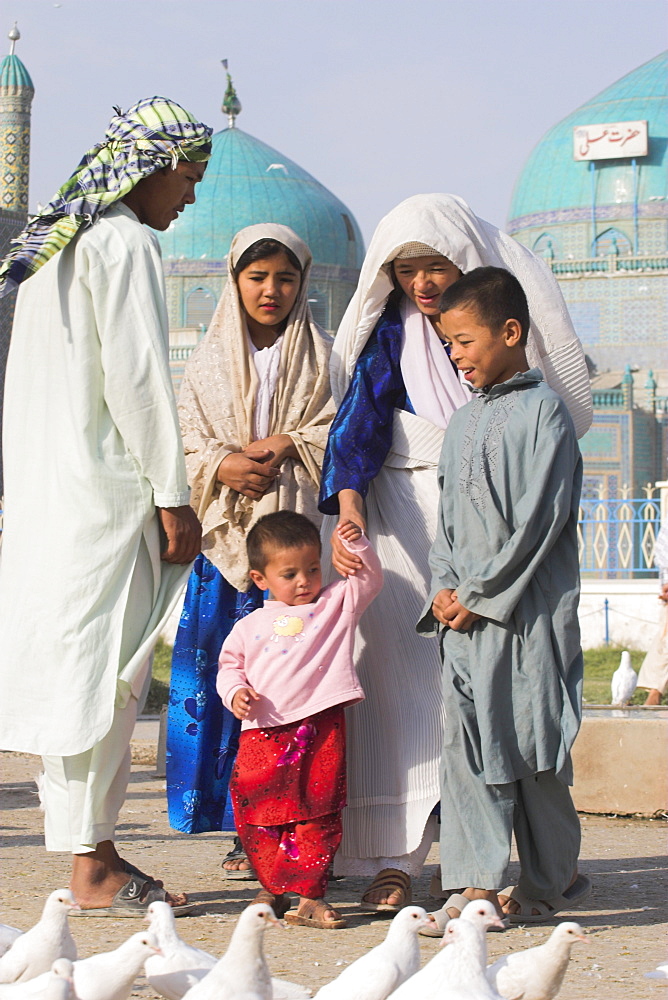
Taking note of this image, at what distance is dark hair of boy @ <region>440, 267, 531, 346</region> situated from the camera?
10.6ft

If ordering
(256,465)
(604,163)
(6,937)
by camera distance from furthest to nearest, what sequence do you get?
(604,163), (256,465), (6,937)

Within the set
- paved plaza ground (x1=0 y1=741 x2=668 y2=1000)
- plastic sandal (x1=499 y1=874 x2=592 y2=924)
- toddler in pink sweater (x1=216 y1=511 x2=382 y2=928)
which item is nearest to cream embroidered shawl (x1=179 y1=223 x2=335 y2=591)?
toddler in pink sweater (x1=216 y1=511 x2=382 y2=928)

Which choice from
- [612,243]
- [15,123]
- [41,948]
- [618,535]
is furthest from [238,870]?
[612,243]

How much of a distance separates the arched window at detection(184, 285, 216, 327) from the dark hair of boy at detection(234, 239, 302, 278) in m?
22.7

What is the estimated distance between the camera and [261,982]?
2.28m

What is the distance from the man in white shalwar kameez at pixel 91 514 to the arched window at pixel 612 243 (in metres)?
22.3

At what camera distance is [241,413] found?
3.93 m

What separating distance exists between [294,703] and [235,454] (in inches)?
28.2

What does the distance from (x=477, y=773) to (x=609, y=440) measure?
17.4m

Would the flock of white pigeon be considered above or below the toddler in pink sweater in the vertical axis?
below

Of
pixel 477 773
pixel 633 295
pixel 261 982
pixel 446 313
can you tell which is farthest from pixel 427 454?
pixel 633 295

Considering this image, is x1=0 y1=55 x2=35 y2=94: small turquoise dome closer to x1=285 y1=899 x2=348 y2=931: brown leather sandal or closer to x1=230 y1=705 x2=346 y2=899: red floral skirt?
x1=230 y1=705 x2=346 y2=899: red floral skirt

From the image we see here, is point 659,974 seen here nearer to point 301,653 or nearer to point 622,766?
point 301,653

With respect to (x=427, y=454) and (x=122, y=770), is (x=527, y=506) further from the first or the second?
(x=122, y=770)
